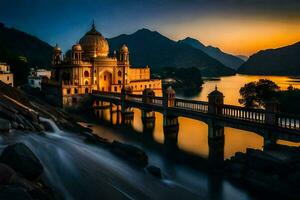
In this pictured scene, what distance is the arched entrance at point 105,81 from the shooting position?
78.0m

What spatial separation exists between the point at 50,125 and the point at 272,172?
873 inches

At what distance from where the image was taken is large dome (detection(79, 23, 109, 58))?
270 ft

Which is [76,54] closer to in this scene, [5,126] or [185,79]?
[5,126]

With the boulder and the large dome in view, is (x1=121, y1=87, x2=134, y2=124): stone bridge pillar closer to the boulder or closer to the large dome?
the large dome

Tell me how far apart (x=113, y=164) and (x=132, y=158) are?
2.60m

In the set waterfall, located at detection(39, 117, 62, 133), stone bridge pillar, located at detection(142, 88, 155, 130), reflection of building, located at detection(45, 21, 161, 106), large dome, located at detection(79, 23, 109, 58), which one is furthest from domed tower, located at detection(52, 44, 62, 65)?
waterfall, located at detection(39, 117, 62, 133)

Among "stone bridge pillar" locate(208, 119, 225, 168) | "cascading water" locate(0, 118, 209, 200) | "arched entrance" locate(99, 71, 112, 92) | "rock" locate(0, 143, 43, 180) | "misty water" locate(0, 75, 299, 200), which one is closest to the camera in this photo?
"rock" locate(0, 143, 43, 180)

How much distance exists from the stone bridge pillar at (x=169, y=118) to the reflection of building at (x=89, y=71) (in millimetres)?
26483

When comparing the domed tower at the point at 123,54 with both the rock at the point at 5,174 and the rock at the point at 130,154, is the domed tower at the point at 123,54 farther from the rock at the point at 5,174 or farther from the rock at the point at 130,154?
the rock at the point at 5,174

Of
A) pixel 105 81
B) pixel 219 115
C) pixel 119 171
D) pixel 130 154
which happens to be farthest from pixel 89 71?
pixel 119 171

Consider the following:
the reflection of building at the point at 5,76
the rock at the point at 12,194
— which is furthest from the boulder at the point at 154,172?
the reflection of building at the point at 5,76

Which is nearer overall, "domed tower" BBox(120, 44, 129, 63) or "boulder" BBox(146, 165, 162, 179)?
"boulder" BBox(146, 165, 162, 179)

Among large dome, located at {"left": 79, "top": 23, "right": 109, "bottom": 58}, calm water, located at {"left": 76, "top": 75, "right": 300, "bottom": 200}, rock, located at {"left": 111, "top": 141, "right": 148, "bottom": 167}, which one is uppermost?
large dome, located at {"left": 79, "top": 23, "right": 109, "bottom": 58}

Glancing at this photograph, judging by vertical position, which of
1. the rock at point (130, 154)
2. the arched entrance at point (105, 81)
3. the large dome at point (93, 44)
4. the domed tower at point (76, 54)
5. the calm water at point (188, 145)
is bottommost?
the calm water at point (188, 145)
